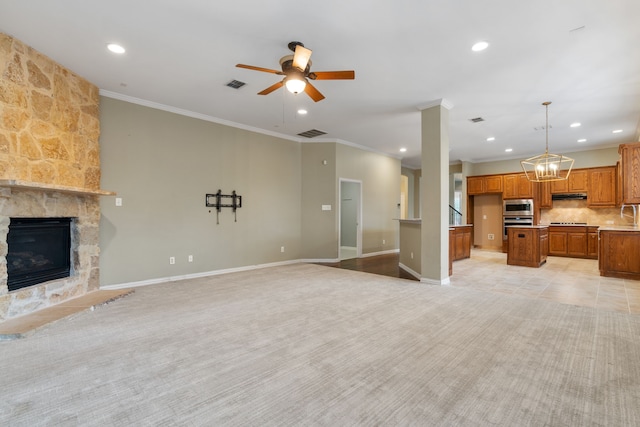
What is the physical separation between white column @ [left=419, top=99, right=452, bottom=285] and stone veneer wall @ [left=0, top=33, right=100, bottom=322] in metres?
4.93

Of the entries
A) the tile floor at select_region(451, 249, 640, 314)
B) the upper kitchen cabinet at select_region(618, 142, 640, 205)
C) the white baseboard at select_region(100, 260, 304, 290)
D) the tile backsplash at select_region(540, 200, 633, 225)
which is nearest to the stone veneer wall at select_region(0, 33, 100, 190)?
the white baseboard at select_region(100, 260, 304, 290)

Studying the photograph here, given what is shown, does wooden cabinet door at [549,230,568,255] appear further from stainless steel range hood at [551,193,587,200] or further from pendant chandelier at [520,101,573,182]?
pendant chandelier at [520,101,573,182]

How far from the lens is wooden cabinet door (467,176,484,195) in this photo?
9695 mm

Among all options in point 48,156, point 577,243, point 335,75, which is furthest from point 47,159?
point 577,243

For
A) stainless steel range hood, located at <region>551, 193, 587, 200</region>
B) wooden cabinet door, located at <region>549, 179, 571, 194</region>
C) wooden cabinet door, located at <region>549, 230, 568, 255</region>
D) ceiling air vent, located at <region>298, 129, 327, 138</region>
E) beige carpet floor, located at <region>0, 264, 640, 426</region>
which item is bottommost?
beige carpet floor, located at <region>0, 264, 640, 426</region>

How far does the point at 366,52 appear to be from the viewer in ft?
11.4

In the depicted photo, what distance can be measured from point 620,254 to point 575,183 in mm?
3486

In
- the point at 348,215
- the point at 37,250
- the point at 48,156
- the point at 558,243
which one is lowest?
the point at 558,243

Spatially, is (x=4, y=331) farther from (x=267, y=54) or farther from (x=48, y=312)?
(x=267, y=54)

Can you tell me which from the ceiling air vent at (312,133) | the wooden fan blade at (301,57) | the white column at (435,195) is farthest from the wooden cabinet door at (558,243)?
the wooden fan blade at (301,57)

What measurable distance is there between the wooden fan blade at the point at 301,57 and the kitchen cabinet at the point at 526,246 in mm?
6200

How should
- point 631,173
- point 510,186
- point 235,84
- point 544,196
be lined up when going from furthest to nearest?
1. point 510,186
2. point 544,196
3. point 631,173
4. point 235,84

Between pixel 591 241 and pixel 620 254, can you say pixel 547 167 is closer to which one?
pixel 620 254

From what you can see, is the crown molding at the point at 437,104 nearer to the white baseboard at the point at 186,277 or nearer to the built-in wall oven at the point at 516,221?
the white baseboard at the point at 186,277
